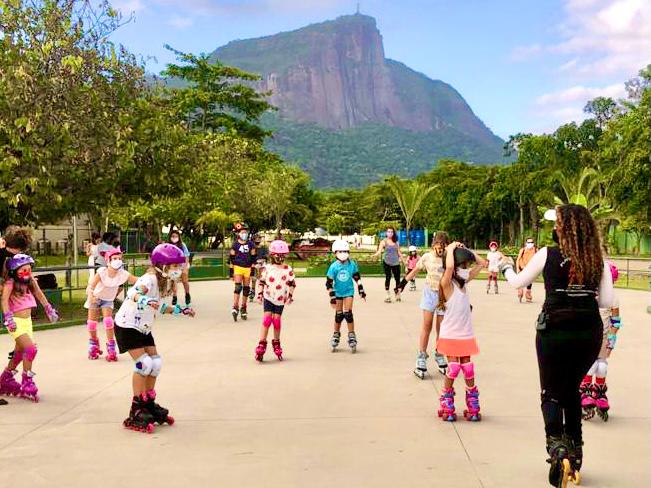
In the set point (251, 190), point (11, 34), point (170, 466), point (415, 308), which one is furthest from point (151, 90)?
point (251, 190)

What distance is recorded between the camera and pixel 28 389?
284 inches

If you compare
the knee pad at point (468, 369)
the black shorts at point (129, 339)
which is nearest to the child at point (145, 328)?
the black shorts at point (129, 339)

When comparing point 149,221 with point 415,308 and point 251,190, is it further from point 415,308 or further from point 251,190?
point 415,308

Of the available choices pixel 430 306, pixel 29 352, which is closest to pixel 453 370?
pixel 430 306

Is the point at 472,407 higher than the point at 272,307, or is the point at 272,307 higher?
the point at 272,307

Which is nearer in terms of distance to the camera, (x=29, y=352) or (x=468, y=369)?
(x=468, y=369)

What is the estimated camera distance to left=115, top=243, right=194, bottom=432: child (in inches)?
238

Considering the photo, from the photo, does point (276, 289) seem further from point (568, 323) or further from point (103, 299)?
point (568, 323)

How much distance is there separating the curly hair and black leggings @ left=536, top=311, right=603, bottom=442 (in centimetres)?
23

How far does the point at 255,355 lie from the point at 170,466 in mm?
4562

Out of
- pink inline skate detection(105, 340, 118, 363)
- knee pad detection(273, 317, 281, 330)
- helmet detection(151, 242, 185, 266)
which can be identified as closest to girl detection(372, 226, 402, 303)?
knee pad detection(273, 317, 281, 330)

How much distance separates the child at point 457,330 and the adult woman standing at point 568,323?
1593 millimetres

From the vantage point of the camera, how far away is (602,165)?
165 feet

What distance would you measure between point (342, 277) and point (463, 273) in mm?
3576
